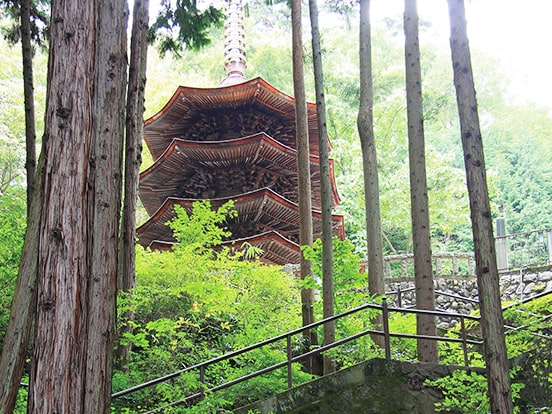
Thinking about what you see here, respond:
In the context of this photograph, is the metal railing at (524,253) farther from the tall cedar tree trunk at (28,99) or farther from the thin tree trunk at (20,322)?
the thin tree trunk at (20,322)

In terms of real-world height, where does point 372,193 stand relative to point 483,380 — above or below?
above

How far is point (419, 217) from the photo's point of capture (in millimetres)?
6617

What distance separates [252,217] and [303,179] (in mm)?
4819

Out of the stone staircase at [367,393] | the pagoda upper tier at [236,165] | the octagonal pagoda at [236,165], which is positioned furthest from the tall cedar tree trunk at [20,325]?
the octagonal pagoda at [236,165]

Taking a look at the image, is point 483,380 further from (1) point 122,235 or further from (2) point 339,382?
(1) point 122,235

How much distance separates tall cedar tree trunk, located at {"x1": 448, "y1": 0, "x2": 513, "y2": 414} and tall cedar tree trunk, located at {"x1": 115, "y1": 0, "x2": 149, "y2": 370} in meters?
3.97

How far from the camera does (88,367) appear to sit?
3.12 m

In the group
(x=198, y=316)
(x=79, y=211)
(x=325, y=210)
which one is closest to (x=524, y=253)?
(x=325, y=210)

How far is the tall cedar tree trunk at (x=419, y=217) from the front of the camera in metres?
6.48

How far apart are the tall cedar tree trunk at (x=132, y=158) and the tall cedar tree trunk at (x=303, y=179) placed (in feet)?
8.41

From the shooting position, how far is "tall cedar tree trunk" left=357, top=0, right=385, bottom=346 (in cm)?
827

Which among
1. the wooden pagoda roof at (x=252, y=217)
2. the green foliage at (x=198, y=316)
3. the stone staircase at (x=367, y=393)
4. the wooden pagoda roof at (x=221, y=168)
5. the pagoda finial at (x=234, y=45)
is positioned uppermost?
the pagoda finial at (x=234, y=45)

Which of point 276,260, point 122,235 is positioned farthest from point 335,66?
point 122,235

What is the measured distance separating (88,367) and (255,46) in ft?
101
